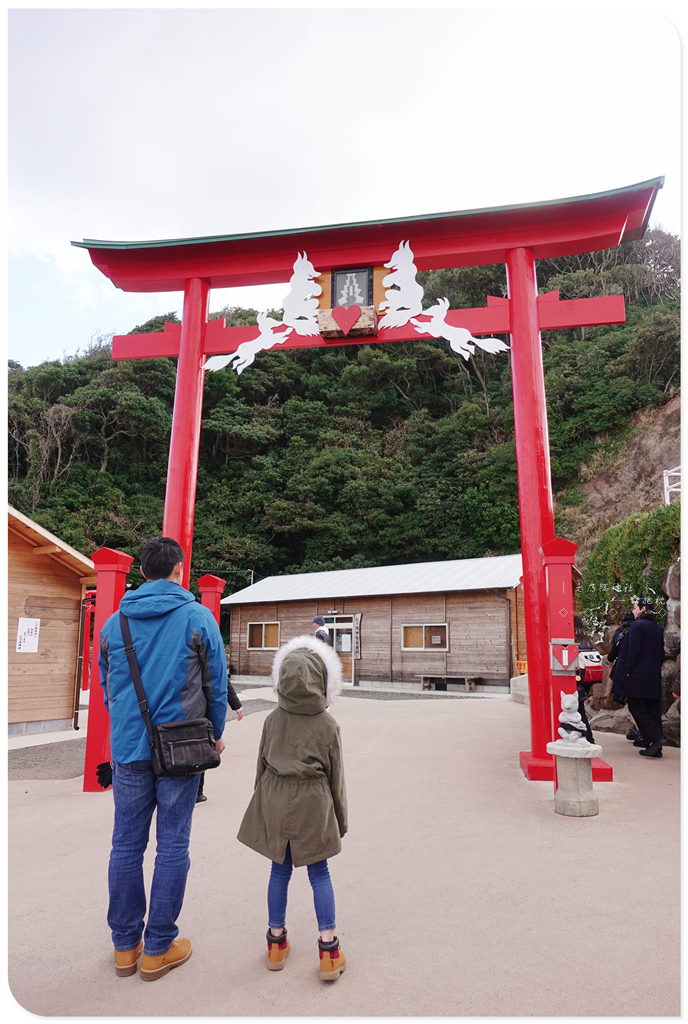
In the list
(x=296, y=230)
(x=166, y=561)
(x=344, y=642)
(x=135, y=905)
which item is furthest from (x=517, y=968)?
(x=344, y=642)

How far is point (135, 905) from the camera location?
8.02 feet

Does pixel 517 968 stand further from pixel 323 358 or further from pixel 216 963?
pixel 323 358

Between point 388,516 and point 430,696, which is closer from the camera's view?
point 430,696

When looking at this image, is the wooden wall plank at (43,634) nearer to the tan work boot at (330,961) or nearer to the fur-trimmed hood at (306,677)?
the fur-trimmed hood at (306,677)

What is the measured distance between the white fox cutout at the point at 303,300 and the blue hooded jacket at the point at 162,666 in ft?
13.8

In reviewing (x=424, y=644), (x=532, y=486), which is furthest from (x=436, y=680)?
(x=532, y=486)

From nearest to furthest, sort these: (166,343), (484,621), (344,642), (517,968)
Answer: (517,968) < (166,343) < (484,621) < (344,642)

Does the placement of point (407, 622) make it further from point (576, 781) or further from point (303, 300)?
point (576, 781)

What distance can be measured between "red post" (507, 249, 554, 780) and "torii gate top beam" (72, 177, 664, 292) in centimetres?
29

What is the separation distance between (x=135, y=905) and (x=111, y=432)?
2818 cm

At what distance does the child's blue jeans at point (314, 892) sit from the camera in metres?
2.39

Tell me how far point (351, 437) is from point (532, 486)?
82.8 feet

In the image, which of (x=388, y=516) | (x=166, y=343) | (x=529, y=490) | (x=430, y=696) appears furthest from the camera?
(x=388, y=516)

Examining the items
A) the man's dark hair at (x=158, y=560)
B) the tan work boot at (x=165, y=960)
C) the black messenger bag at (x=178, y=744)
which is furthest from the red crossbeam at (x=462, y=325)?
the tan work boot at (x=165, y=960)
